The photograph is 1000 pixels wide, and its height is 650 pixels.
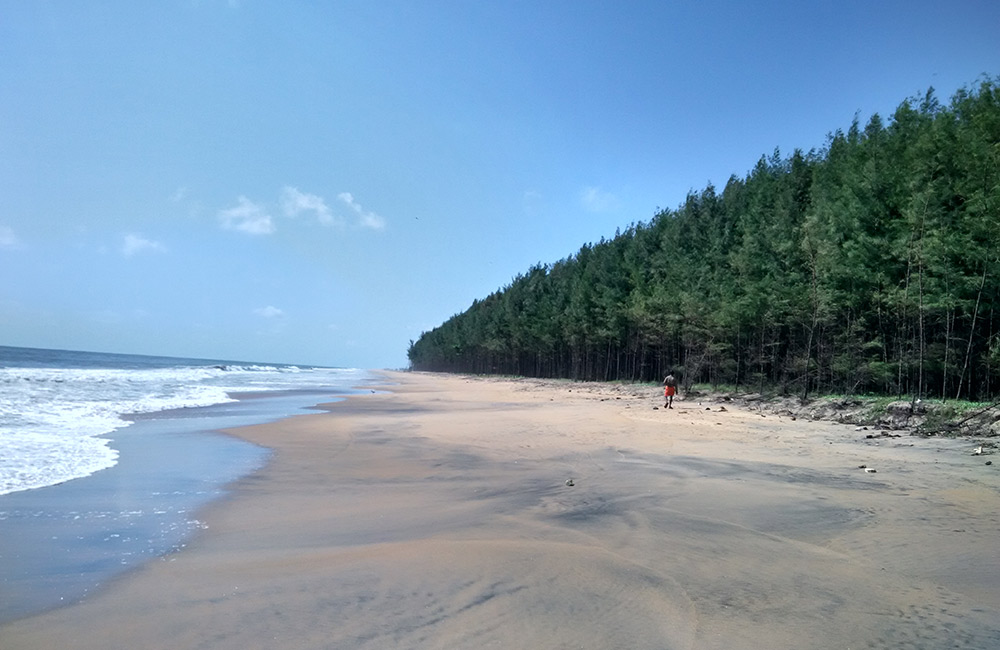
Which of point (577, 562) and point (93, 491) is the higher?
point (577, 562)

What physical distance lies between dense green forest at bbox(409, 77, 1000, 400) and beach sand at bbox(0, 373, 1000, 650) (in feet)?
48.5

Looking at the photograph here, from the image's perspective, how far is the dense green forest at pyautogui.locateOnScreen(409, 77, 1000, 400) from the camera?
68.0ft

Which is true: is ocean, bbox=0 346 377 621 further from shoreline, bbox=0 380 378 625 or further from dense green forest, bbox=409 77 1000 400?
dense green forest, bbox=409 77 1000 400

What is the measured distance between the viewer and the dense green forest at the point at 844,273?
20.7 metres

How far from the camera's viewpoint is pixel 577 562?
187 inches

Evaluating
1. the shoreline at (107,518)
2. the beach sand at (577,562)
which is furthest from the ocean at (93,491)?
the beach sand at (577,562)

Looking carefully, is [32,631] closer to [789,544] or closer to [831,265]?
[789,544]

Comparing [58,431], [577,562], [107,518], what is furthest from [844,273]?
[58,431]

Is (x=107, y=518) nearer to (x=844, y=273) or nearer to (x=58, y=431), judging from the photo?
(x=58, y=431)

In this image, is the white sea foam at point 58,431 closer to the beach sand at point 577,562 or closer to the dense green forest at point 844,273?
the beach sand at point 577,562

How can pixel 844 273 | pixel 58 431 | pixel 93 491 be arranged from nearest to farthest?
1. pixel 93 491
2. pixel 58 431
3. pixel 844 273

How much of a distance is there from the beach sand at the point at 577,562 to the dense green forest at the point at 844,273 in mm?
14770

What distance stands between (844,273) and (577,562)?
26917 millimetres

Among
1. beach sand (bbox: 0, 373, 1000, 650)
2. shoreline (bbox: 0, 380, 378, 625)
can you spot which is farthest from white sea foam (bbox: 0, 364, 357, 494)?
beach sand (bbox: 0, 373, 1000, 650)
